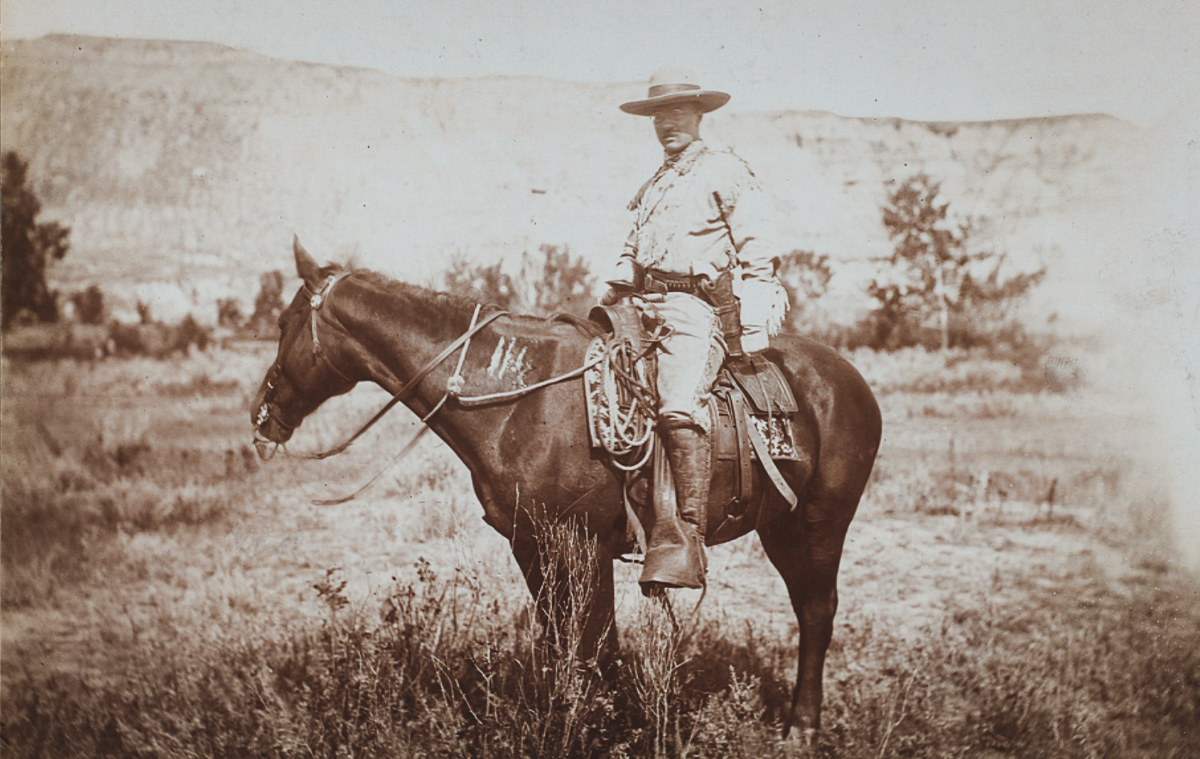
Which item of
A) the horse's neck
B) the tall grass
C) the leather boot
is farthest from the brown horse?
the tall grass

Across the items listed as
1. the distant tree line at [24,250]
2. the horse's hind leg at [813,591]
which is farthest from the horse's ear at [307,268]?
the horse's hind leg at [813,591]

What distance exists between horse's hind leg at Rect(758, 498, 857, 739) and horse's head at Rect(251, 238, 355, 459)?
7.66 ft

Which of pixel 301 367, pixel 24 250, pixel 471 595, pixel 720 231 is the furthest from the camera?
pixel 24 250

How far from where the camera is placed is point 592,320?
14.3 feet

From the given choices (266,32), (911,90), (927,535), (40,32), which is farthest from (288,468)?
(911,90)

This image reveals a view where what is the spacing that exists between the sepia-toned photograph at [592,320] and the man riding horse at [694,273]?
0.25 metres

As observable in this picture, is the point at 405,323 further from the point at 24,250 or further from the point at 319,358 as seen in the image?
the point at 24,250

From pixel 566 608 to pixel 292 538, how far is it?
1841 mm

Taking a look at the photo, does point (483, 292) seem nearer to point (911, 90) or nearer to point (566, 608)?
point (566, 608)

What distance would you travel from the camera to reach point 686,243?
415 cm

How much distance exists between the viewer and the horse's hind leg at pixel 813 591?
4.36 metres

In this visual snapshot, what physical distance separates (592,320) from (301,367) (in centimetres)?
141

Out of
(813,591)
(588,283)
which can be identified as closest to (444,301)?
(588,283)

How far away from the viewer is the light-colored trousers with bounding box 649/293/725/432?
12.9 ft
